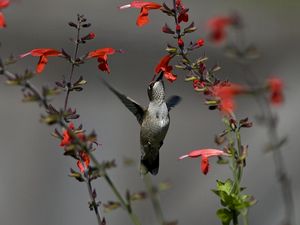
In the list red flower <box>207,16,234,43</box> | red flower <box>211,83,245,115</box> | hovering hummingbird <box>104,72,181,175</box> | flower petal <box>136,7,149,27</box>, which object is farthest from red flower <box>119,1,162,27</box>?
red flower <box>207,16,234,43</box>

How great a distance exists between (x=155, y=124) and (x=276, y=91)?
76cm

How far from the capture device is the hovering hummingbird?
1.76 meters

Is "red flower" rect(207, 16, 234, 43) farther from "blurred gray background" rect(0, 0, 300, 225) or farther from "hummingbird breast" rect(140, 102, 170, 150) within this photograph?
"blurred gray background" rect(0, 0, 300, 225)

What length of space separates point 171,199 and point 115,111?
68 cm

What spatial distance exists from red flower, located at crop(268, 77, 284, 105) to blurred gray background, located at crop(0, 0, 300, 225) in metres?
3.39

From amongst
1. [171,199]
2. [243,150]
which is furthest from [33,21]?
[243,150]

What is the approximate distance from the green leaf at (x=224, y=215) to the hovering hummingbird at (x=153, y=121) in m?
0.37

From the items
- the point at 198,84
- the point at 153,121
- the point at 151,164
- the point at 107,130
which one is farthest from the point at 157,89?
the point at 107,130

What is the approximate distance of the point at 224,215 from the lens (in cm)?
140

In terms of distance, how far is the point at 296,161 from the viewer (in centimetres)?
451

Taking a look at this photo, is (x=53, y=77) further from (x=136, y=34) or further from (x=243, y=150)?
(x=243, y=150)

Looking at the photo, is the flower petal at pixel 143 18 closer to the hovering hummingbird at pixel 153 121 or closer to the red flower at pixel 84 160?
the hovering hummingbird at pixel 153 121

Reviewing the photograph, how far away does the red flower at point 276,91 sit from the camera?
100cm

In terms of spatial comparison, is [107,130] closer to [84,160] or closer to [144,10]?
[144,10]
